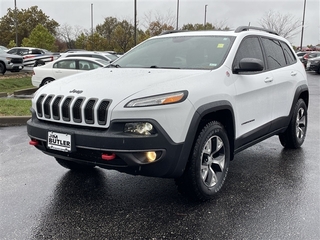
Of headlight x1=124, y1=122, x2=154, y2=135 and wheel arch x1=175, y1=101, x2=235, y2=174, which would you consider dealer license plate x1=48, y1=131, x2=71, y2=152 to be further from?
wheel arch x1=175, y1=101, x2=235, y2=174

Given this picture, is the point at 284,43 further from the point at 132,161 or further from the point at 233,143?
the point at 132,161

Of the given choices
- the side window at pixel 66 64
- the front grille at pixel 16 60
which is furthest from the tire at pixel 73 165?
the front grille at pixel 16 60

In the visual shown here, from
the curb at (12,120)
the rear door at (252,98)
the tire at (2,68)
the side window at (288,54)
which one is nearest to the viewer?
the rear door at (252,98)

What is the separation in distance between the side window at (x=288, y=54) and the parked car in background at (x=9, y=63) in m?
15.5

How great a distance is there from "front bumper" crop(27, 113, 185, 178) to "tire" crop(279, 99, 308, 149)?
9.48 ft

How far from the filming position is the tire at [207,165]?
3379 millimetres

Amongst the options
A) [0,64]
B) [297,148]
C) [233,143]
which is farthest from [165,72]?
[0,64]

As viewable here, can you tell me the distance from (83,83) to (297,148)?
12.5 ft

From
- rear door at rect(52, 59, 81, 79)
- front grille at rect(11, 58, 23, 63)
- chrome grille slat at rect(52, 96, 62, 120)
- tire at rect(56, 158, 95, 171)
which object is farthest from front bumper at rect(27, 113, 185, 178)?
front grille at rect(11, 58, 23, 63)

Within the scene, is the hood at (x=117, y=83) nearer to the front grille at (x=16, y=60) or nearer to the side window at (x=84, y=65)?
the side window at (x=84, y=65)

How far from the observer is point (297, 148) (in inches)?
227

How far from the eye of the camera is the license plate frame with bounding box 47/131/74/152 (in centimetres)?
321

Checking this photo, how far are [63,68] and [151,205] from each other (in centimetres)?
1041

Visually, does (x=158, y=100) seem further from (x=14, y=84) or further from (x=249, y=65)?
(x=14, y=84)
